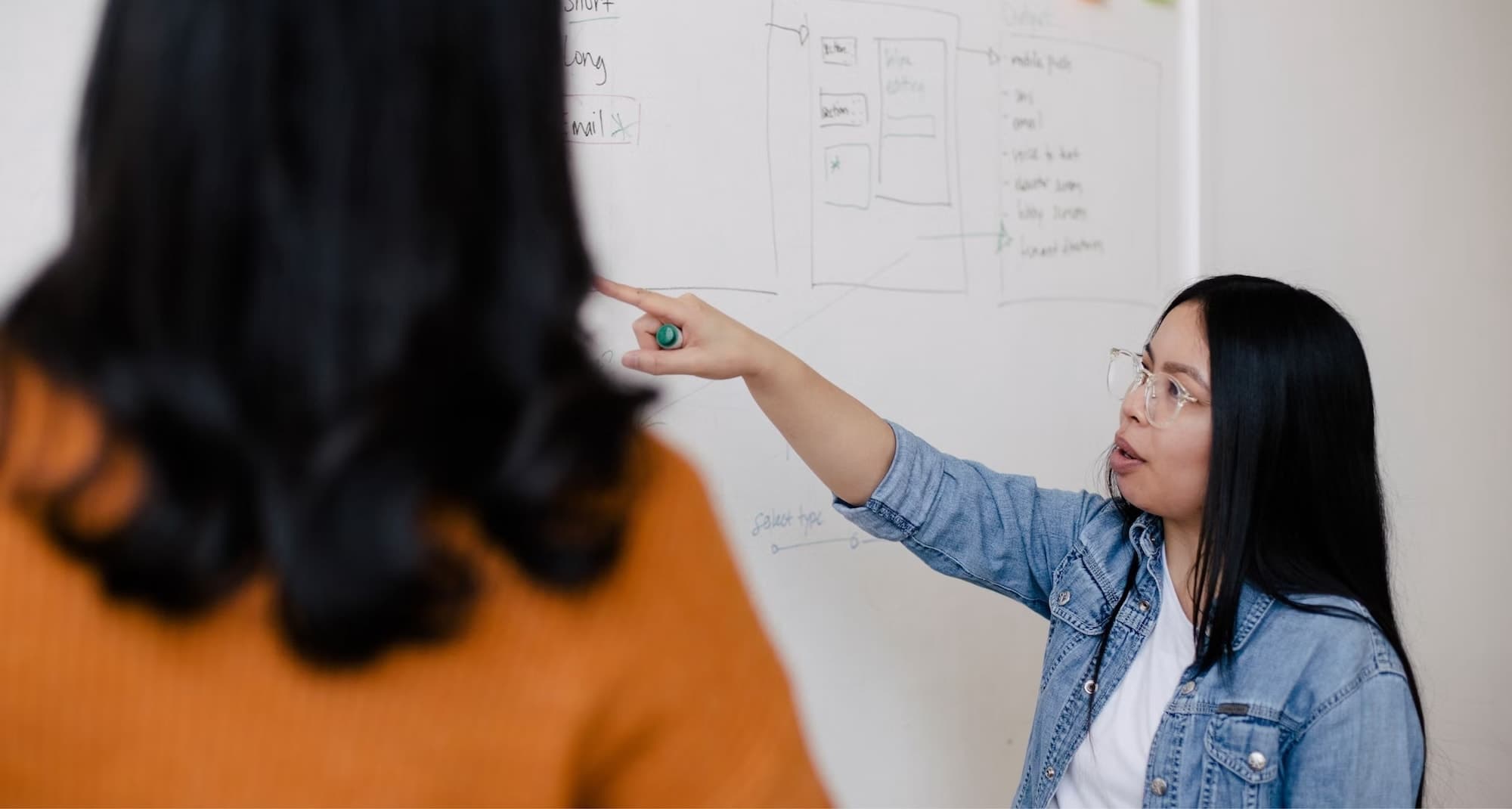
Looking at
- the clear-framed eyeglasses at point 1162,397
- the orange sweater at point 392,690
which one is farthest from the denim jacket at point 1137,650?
the orange sweater at point 392,690

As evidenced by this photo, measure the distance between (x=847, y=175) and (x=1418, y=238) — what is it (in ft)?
5.18

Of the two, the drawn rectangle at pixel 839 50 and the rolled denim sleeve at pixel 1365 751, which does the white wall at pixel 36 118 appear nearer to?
the drawn rectangle at pixel 839 50

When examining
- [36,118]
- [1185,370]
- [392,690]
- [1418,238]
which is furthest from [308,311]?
[1418,238]

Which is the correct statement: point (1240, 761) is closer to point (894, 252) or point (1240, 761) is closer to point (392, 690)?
point (894, 252)

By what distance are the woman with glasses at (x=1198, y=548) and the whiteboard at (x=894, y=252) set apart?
0.78 ft

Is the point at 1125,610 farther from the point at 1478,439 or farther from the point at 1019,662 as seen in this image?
the point at 1478,439

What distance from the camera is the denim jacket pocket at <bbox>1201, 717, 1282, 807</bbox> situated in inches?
42.6

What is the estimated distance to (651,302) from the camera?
0.98 meters

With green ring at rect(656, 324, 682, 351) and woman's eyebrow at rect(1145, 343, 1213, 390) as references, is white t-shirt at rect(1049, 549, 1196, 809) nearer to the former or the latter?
woman's eyebrow at rect(1145, 343, 1213, 390)

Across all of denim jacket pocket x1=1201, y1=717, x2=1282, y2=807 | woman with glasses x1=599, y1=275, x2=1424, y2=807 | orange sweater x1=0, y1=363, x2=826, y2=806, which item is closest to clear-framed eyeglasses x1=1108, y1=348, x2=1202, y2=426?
woman with glasses x1=599, y1=275, x2=1424, y2=807

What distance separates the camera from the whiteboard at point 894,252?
1289mm

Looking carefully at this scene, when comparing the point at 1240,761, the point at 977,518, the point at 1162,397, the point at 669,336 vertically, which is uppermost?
the point at 669,336

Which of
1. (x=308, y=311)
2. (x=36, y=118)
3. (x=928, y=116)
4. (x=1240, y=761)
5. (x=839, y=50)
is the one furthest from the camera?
(x=928, y=116)

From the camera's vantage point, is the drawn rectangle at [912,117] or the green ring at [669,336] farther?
the drawn rectangle at [912,117]
